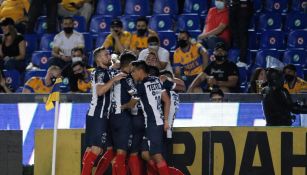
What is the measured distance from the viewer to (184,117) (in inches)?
653

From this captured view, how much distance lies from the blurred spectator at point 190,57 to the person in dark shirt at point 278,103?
11.0 feet

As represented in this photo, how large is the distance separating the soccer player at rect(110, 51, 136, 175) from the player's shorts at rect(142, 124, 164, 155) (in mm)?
286

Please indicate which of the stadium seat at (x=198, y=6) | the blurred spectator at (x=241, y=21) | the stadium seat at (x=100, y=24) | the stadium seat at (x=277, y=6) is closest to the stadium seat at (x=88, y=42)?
the stadium seat at (x=100, y=24)

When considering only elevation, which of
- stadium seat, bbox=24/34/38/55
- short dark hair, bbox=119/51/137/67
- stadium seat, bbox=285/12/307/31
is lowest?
stadium seat, bbox=24/34/38/55

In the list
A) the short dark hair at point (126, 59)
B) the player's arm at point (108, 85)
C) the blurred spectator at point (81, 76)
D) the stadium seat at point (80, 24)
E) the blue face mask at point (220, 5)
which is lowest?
the blurred spectator at point (81, 76)

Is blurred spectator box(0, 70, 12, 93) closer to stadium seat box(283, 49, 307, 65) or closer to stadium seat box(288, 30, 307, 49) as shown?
stadium seat box(283, 49, 307, 65)

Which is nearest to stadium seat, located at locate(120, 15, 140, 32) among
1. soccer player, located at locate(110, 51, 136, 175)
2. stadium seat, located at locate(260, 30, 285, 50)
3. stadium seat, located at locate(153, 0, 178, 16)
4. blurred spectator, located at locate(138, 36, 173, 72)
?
stadium seat, located at locate(153, 0, 178, 16)

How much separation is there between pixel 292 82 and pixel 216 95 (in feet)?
5.57

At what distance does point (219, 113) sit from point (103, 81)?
226 centimetres

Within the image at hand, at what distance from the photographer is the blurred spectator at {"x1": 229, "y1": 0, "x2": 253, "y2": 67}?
1908cm

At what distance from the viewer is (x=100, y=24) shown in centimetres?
2084

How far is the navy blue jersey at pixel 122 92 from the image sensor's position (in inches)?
583

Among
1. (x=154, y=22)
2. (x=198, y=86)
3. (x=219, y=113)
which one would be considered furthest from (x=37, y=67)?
(x=219, y=113)

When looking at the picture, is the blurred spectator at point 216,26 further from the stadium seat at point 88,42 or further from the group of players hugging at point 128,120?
the group of players hugging at point 128,120
